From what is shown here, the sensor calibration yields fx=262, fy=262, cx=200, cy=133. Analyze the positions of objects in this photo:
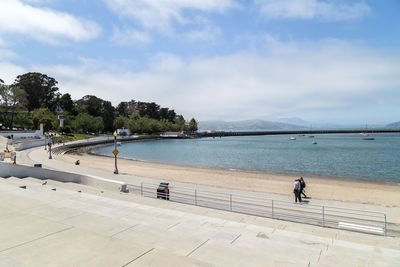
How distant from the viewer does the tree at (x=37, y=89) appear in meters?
110

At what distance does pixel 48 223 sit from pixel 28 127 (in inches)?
3789

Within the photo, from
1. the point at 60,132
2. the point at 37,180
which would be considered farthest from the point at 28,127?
the point at 37,180

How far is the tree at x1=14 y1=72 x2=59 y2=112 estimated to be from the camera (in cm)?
10956

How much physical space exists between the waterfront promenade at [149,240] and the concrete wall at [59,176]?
5.73m

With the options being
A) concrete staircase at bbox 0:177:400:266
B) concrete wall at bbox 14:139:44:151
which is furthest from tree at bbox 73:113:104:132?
concrete staircase at bbox 0:177:400:266

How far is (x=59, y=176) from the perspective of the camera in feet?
58.7

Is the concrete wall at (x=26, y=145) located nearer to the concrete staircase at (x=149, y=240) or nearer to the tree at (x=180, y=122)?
the concrete staircase at (x=149, y=240)

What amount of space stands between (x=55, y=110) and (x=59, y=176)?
114327mm

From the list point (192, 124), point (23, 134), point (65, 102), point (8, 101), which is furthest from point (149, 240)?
point (192, 124)

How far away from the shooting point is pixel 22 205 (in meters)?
9.67

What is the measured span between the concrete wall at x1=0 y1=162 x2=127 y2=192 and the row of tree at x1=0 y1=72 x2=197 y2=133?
6739 cm

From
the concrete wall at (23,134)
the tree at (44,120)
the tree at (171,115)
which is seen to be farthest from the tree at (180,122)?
the concrete wall at (23,134)

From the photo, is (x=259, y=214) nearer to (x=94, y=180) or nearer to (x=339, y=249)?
(x=339, y=249)

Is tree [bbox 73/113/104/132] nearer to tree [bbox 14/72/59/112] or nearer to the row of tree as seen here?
the row of tree
